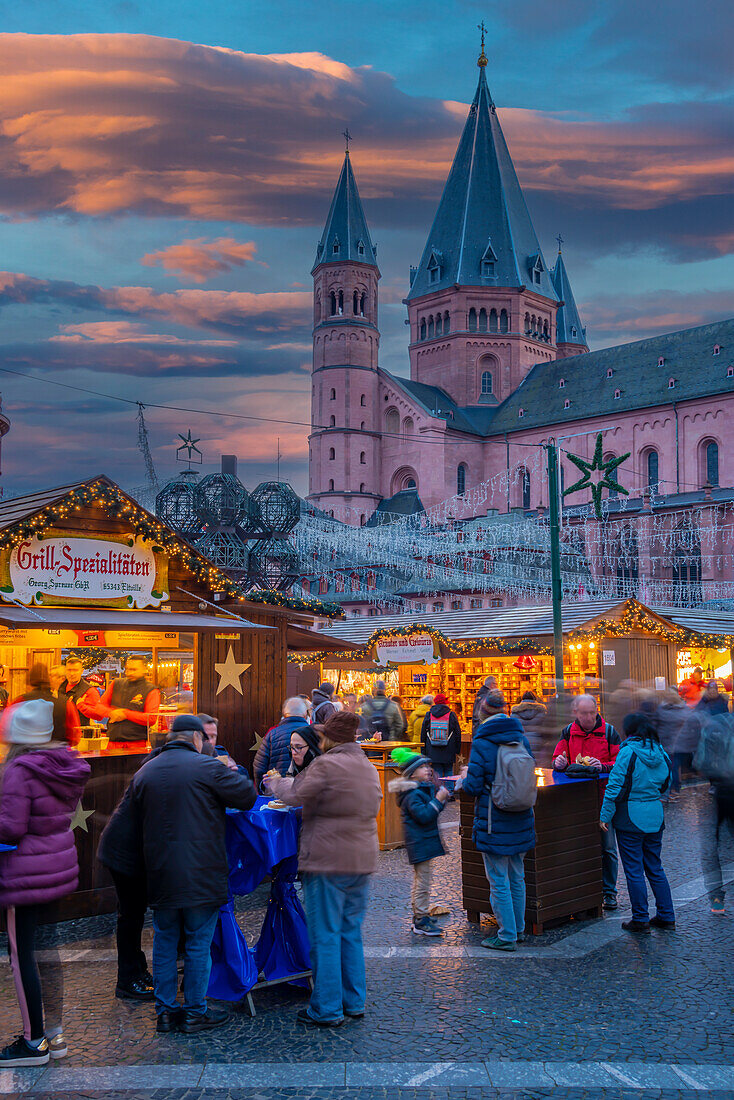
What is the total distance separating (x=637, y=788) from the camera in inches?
288

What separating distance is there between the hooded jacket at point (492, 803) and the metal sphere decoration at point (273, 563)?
3090cm

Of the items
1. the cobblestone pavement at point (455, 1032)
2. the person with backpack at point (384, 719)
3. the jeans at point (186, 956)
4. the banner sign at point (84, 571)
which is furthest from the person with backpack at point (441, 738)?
the jeans at point (186, 956)

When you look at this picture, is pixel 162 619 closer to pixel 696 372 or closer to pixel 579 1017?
pixel 579 1017

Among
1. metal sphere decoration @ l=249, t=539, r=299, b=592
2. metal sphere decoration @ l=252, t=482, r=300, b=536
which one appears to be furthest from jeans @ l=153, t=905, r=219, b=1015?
metal sphere decoration @ l=249, t=539, r=299, b=592

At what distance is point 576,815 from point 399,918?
1.64 metres

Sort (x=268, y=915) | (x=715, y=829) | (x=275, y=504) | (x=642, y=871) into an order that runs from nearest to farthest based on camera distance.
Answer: (x=268, y=915) → (x=642, y=871) → (x=715, y=829) → (x=275, y=504)

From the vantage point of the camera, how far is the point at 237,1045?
5.18 m

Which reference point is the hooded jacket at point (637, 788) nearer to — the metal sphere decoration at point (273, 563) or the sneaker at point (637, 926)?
the sneaker at point (637, 926)

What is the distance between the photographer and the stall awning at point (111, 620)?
8391 millimetres

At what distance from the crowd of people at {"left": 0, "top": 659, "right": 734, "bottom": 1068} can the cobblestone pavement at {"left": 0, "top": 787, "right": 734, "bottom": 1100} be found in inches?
7.9

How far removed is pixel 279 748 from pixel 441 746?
6593 millimetres

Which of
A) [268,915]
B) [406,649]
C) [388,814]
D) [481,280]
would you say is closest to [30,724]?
[268,915]

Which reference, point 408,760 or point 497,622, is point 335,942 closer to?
point 408,760

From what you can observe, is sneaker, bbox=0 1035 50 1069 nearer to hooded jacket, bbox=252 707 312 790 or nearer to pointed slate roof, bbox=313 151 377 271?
hooded jacket, bbox=252 707 312 790
